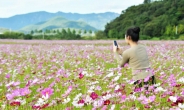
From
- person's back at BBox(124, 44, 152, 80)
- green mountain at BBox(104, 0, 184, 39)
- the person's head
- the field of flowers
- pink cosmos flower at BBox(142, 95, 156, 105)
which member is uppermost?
green mountain at BBox(104, 0, 184, 39)

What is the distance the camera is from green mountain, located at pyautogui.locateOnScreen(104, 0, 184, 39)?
45.6 m

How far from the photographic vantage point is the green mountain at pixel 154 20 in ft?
150

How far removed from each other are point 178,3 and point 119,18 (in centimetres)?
1424

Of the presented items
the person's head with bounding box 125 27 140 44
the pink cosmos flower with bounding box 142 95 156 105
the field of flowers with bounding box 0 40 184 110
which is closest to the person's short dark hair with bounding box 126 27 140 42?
the person's head with bounding box 125 27 140 44

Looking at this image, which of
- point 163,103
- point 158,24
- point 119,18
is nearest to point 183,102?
point 163,103

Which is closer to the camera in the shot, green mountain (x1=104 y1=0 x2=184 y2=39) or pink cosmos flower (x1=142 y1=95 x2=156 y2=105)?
pink cosmos flower (x1=142 y1=95 x2=156 y2=105)

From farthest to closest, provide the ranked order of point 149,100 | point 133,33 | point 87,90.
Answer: point 133,33, point 87,90, point 149,100

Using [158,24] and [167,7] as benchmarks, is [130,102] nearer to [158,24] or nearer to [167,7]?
[158,24]

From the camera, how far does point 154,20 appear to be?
52.7 metres

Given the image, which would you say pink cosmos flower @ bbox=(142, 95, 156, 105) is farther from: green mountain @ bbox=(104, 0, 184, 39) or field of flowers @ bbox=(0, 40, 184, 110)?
green mountain @ bbox=(104, 0, 184, 39)

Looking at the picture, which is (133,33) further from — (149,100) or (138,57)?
(149,100)

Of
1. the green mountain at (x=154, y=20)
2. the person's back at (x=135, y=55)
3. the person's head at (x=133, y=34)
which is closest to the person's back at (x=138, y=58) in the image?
the person's back at (x=135, y=55)

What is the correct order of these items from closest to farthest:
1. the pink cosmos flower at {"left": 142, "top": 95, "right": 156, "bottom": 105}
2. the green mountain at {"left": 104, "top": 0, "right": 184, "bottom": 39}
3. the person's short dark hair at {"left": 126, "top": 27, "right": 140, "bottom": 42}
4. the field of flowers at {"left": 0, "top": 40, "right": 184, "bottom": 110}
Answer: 1. the pink cosmos flower at {"left": 142, "top": 95, "right": 156, "bottom": 105}
2. the field of flowers at {"left": 0, "top": 40, "right": 184, "bottom": 110}
3. the person's short dark hair at {"left": 126, "top": 27, "right": 140, "bottom": 42}
4. the green mountain at {"left": 104, "top": 0, "right": 184, "bottom": 39}

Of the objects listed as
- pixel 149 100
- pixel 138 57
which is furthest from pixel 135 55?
pixel 149 100
